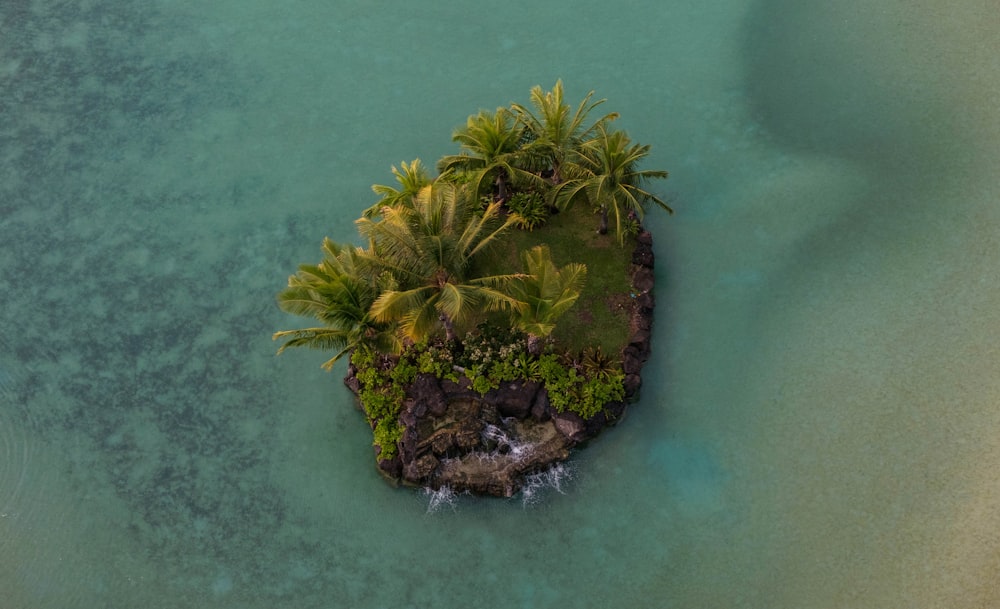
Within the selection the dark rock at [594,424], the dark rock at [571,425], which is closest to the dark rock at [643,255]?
the dark rock at [594,424]

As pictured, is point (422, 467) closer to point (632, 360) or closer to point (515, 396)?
point (515, 396)

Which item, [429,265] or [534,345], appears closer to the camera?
[429,265]

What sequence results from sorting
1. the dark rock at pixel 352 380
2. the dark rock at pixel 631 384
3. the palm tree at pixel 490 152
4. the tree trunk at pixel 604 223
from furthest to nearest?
the tree trunk at pixel 604 223 < the dark rock at pixel 352 380 < the palm tree at pixel 490 152 < the dark rock at pixel 631 384

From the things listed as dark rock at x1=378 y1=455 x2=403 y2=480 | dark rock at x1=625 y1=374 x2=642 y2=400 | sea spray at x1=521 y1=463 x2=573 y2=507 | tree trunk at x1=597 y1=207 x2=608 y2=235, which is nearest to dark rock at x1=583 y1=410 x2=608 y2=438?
dark rock at x1=625 y1=374 x2=642 y2=400

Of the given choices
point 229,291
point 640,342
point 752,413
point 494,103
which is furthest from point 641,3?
point 229,291

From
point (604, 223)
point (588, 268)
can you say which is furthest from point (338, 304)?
point (604, 223)

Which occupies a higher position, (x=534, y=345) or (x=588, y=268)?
(x=588, y=268)

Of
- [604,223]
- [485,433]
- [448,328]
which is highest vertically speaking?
[604,223]

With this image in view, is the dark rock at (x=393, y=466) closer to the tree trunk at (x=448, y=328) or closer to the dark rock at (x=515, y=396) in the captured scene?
the dark rock at (x=515, y=396)
